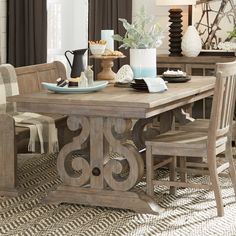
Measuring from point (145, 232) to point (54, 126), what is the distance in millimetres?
1511

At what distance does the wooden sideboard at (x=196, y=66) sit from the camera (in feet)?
20.6

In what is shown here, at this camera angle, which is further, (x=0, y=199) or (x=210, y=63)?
(x=210, y=63)

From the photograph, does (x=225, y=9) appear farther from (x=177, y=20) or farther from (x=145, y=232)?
(x=145, y=232)

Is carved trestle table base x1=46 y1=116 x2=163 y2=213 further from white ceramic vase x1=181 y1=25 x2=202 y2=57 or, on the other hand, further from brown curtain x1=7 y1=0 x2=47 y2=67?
brown curtain x1=7 y1=0 x2=47 y2=67

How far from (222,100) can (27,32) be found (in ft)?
11.2

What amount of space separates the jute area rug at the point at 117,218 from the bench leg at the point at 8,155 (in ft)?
0.33

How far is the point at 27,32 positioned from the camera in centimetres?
722

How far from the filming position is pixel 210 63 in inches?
247

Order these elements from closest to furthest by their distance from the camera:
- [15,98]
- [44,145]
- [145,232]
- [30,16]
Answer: [145,232] < [15,98] < [44,145] < [30,16]

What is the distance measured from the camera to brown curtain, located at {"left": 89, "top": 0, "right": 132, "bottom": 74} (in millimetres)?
6816

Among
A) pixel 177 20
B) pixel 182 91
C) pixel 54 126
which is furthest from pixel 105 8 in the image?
pixel 182 91

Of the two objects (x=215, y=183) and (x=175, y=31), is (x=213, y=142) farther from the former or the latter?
(x=175, y=31)

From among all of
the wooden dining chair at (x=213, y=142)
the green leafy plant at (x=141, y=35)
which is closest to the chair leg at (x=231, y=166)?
the wooden dining chair at (x=213, y=142)

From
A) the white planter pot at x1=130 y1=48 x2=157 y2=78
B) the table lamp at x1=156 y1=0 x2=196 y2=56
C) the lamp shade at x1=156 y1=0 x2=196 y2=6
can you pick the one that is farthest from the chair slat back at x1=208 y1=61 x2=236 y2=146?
the table lamp at x1=156 y1=0 x2=196 y2=56
